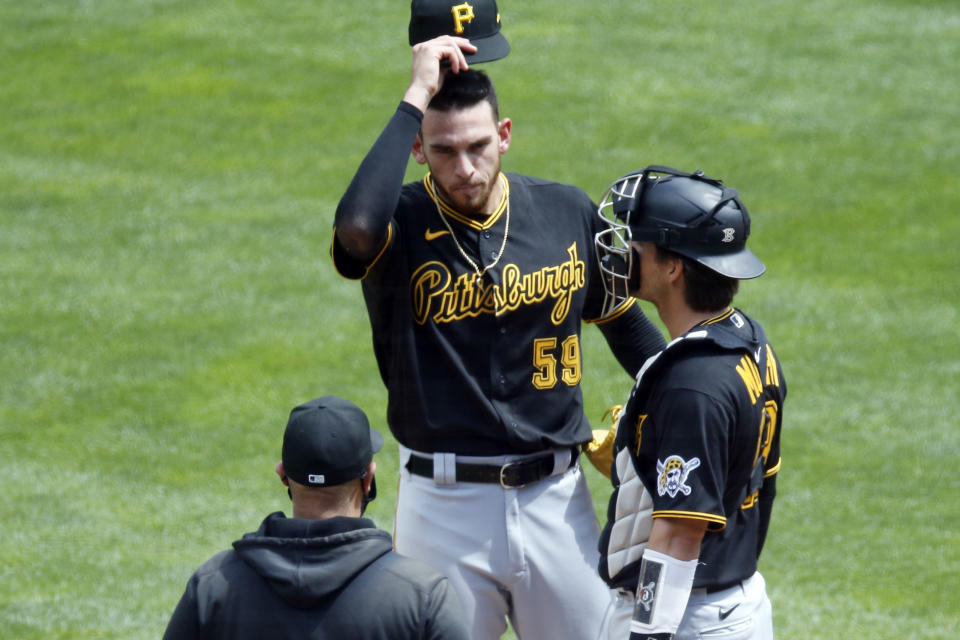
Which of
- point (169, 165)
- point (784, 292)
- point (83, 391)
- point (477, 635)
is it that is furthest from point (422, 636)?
point (169, 165)

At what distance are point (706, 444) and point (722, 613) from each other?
0.50m

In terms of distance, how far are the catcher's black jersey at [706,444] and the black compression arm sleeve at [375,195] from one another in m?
0.85

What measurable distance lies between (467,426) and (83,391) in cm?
521

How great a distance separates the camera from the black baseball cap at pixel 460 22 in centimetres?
395

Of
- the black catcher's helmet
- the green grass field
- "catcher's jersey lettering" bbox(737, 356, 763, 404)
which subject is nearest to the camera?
"catcher's jersey lettering" bbox(737, 356, 763, 404)

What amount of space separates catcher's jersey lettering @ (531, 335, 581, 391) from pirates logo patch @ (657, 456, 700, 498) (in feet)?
2.68

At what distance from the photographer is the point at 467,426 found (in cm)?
379

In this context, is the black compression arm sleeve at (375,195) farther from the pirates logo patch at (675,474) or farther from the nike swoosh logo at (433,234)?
the pirates logo patch at (675,474)

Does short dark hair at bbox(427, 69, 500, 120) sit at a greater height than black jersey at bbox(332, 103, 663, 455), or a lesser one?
greater

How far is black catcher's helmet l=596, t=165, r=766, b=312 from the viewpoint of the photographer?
129 inches

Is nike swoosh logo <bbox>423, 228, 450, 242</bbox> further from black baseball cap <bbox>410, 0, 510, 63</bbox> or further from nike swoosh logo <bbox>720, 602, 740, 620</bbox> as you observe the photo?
nike swoosh logo <bbox>720, 602, 740, 620</bbox>

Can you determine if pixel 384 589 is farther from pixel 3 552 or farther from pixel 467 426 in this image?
pixel 3 552

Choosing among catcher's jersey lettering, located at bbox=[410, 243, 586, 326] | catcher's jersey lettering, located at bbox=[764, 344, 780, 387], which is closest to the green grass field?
catcher's jersey lettering, located at bbox=[410, 243, 586, 326]

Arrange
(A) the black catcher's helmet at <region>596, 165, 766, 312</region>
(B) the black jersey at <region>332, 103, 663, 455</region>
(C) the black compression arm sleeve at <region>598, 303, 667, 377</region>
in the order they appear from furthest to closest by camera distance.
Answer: (C) the black compression arm sleeve at <region>598, 303, 667, 377</region> < (B) the black jersey at <region>332, 103, 663, 455</region> < (A) the black catcher's helmet at <region>596, 165, 766, 312</region>
